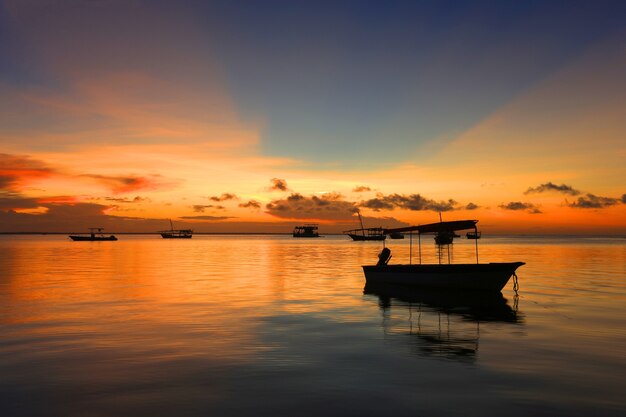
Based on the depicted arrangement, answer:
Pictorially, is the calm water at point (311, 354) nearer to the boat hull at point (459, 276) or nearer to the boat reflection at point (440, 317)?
the boat reflection at point (440, 317)

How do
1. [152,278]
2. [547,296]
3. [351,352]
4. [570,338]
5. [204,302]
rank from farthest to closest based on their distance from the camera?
[152,278] → [547,296] → [204,302] → [570,338] → [351,352]

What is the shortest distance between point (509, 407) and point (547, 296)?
1032 inches

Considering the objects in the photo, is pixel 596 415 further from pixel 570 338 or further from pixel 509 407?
pixel 570 338

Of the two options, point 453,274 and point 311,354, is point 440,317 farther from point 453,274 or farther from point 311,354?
point 311,354

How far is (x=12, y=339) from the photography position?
21.3m

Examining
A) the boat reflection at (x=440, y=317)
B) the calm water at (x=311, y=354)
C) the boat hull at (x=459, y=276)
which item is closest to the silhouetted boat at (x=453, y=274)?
the boat hull at (x=459, y=276)

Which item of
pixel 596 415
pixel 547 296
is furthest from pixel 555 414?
pixel 547 296

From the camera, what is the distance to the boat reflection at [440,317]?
19.6 meters

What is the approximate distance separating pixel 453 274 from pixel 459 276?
0.44 metres

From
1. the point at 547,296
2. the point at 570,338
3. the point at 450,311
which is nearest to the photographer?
the point at 570,338

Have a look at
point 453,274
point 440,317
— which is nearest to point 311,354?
point 440,317

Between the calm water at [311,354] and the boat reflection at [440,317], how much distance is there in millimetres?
115

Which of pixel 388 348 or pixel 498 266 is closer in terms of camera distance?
pixel 388 348

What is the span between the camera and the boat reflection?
19600 millimetres
